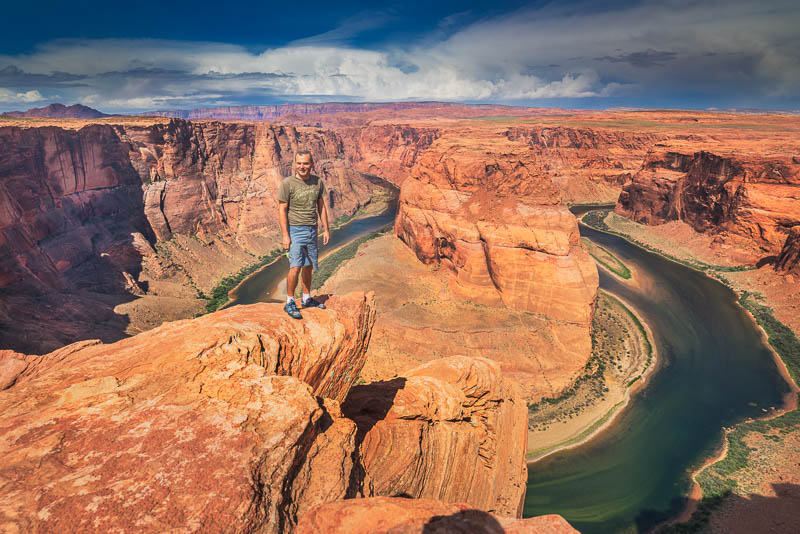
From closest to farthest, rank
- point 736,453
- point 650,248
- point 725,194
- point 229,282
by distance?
point 736,453 → point 229,282 → point 725,194 → point 650,248

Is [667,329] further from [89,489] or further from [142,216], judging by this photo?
[142,216]

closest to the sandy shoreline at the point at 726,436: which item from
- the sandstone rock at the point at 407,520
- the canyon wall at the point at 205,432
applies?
the canyon wall at the point at 205,432

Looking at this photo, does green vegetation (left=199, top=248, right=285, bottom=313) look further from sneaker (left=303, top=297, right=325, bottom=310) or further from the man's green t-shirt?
the man's green t-shirt

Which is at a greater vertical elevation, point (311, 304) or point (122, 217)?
point (311, 304)

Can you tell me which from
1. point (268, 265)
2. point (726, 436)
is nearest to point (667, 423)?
point (726, 436)

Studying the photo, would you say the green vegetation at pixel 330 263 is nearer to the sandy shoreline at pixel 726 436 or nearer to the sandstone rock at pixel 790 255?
the sandy shoreline at pixel 726 436

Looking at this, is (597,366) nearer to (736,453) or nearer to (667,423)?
(667,423)

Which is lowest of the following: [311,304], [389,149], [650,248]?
[650,248]
